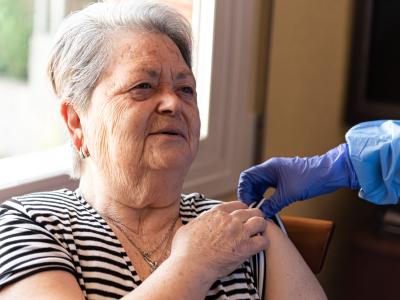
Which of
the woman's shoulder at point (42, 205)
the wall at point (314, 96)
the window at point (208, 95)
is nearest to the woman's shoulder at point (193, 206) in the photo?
the woman's shoulder at point (42, 205)

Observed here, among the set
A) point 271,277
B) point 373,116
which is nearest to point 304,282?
point 271,277

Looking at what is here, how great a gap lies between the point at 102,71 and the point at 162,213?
0.99 feet

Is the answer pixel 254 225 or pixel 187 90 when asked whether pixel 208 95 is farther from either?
pixel 254 225

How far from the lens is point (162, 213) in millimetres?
1466

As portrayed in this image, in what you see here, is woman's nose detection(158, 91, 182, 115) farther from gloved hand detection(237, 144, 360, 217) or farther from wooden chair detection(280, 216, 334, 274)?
wooden chair detection(280, 216, 334, 274)

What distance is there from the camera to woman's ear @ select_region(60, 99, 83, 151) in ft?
4.86

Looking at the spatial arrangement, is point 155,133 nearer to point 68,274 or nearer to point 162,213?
point 162,213

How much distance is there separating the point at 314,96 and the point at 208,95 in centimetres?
66

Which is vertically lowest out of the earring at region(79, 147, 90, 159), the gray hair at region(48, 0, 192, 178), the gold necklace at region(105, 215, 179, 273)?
the gold necklace at region(105, 215, 179, 273)

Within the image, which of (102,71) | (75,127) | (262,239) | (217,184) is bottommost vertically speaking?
(217,184)

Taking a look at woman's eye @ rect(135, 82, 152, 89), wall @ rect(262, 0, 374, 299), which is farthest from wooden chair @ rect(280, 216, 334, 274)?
wall @ rect(262, 0, 374, 299)

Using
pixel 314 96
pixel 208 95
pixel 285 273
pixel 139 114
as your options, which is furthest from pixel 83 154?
pixel 314 96

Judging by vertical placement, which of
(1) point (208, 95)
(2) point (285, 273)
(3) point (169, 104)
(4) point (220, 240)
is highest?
(3) point (169, 104)

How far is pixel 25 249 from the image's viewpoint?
1.25 metres
